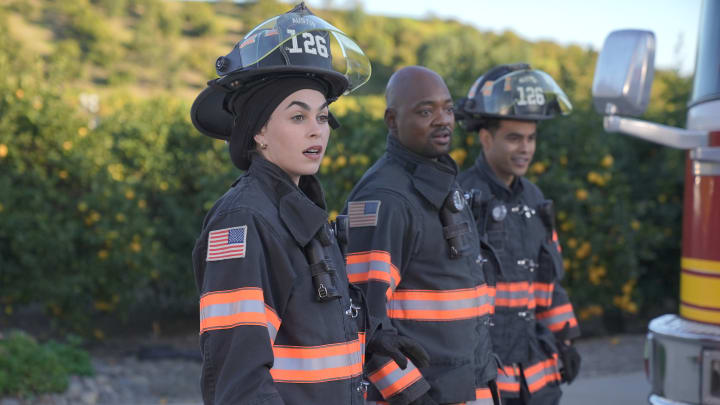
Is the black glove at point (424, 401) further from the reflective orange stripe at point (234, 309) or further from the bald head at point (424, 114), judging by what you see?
the reflective orange stripe at point (234, 309)

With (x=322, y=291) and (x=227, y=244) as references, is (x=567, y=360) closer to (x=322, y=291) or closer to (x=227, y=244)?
(x=322, y=291)

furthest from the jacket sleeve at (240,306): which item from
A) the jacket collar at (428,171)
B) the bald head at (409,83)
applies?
the bald head at (409,83)

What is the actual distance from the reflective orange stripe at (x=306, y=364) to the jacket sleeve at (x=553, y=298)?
2093mm

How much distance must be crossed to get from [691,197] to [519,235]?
34.2 inches

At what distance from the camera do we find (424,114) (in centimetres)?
354

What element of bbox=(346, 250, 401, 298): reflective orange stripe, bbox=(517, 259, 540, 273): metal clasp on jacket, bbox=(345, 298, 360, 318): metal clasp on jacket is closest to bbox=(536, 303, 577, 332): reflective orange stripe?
bbox=(517, 259, 540, 273): metal clasp on jacket

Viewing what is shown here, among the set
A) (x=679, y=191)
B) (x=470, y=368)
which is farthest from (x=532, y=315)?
(x=679, y=191)

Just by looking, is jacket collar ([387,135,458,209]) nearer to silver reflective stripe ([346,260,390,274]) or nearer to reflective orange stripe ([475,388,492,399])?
silver reflective stripe ([346,260,390,274])

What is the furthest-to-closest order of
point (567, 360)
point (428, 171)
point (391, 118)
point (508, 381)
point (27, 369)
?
point (27, 369)
point (567, 360)
point (508, 381)
point (391, 118)
point (428, 171)

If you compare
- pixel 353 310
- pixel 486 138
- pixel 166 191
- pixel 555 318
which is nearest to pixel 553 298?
pixel 555 318

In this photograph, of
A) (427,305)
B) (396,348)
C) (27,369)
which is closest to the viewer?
(396,348)

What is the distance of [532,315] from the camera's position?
4043mm

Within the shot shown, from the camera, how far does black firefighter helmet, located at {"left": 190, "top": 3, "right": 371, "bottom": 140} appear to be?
7.80ft

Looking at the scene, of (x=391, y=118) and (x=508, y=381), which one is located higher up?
(x=391, y=118)
